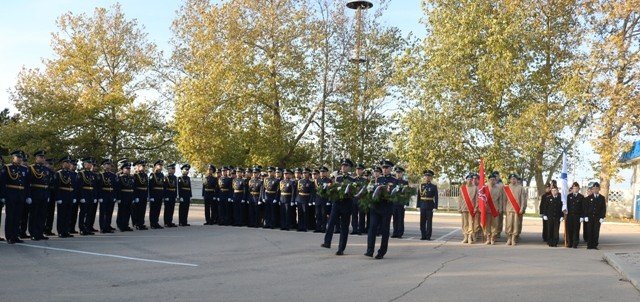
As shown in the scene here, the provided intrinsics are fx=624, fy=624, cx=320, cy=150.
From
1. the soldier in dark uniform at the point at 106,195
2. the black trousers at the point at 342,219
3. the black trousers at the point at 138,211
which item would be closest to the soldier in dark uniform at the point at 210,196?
the black trousers at the point at 138,211

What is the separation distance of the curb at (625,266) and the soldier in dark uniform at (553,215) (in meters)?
2.85

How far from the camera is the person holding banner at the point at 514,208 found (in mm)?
16484

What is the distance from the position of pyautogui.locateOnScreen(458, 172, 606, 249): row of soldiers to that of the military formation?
3 centimetres

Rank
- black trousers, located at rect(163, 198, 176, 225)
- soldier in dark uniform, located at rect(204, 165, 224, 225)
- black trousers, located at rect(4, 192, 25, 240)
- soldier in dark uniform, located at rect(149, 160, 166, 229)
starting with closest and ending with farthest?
black trousers, located at rect(4, 192, 25, 240) → soldier in dark uniform, located at rect(149, 160, 166, 229) → black trousers, located at rect(163, 198, 176, 225) → soldier in dark uniform, located at rect(204, 165, 224, 225)

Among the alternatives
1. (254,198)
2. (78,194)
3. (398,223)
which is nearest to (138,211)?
(78,194)

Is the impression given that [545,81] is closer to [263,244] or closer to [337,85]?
[337,85]

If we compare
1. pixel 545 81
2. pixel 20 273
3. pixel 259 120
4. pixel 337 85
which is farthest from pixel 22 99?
pixel 20 273

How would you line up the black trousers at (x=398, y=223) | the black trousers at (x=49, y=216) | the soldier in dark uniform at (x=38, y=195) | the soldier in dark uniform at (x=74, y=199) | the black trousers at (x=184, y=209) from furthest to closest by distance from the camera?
the black trousers at (x=184, y=209) → the black trousers at (x=398, y=223) → the soldier in dark uniform at (x=74, y=199) → the black trousers at (x=49, y=216) → the soldier in dark uniform at (x=38, y=195)

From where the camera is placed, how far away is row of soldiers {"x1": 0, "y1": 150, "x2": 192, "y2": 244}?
1377 cm

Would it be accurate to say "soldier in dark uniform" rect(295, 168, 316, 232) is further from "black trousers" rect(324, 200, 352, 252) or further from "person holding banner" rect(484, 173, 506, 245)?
"person holding banner" rect(484, 173, 506, 245)

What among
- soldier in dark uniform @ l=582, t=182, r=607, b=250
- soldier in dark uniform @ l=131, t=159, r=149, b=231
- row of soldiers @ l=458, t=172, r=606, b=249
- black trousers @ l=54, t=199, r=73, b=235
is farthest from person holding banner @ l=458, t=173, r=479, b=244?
black trousers @ l=54, t=199, r=73, b=235

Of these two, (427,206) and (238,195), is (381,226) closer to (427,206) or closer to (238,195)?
(427,206)

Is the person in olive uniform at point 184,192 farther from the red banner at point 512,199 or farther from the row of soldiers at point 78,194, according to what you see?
the red banner at point 512,199

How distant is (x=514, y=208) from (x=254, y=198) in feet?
26.8
